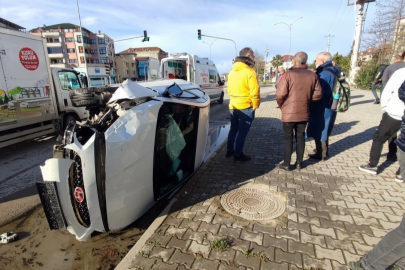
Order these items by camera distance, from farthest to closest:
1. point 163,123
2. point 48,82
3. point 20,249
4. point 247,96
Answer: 1. point 48,82
2. point 247,96
3. point 163,123
4. point 20,249

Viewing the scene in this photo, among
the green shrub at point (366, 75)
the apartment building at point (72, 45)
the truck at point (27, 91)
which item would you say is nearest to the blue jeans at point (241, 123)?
the truck at point (27, 91)

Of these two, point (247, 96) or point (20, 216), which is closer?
point (20, 216)

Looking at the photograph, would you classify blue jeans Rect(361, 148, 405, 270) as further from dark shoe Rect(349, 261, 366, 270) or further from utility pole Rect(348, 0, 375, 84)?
utility pole Rect(348, 0, 375, 84)

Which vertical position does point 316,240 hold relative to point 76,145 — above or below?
below

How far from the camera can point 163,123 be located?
2738mm

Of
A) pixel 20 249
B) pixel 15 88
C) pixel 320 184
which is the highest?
pixel 15 88

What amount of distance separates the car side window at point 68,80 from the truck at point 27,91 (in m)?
0.09

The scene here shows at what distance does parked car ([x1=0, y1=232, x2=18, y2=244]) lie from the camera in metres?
2.67

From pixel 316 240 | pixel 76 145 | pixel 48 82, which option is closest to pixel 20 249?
pixel 76 145

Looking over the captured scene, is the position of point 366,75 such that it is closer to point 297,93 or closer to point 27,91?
point 297,93

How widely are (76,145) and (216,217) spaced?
1.73 meters

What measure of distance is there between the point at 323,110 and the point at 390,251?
312 centimetres

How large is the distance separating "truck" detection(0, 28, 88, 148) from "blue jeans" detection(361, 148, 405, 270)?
658cm

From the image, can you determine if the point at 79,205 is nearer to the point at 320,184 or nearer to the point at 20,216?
the point at 20,216
